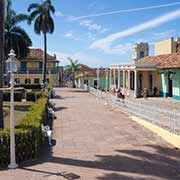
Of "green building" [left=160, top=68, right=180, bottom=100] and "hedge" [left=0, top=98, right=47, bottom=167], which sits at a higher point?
"green building" [left=160, top=68, right=180, bottom=100]

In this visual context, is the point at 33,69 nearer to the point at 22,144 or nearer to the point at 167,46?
the point at 167,46

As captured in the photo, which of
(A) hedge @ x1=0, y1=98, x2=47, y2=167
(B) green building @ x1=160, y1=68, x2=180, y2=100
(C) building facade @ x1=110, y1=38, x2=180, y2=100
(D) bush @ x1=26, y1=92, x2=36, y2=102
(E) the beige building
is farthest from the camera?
(E) the beige building

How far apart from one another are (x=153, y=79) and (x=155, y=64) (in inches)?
93.8

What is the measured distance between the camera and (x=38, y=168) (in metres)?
8.03


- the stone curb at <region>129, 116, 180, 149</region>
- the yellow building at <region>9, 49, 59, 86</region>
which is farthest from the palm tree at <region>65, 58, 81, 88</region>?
the stone curb at <region>129, 116, 180, 149</region>

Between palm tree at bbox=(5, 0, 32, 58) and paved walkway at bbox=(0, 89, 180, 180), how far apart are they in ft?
88.7

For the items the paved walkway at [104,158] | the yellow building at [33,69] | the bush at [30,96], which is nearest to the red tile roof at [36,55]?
the yellow building at [33,69]

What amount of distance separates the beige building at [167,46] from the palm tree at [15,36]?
17.6 meters

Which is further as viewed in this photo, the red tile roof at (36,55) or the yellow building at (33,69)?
the red tile roof at (36,55)

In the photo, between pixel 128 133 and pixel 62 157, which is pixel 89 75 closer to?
pixel 128 133

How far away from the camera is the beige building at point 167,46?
40.6 meters

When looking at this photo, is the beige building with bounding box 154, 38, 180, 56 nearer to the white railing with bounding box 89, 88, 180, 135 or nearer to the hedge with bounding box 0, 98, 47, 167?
the white railing with bounding box 89, 88, 180, 135

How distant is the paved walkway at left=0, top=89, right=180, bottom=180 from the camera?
7496 mm

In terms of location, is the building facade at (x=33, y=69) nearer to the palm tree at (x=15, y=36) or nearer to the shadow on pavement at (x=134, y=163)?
the palm tree at (x=15, y=36)
